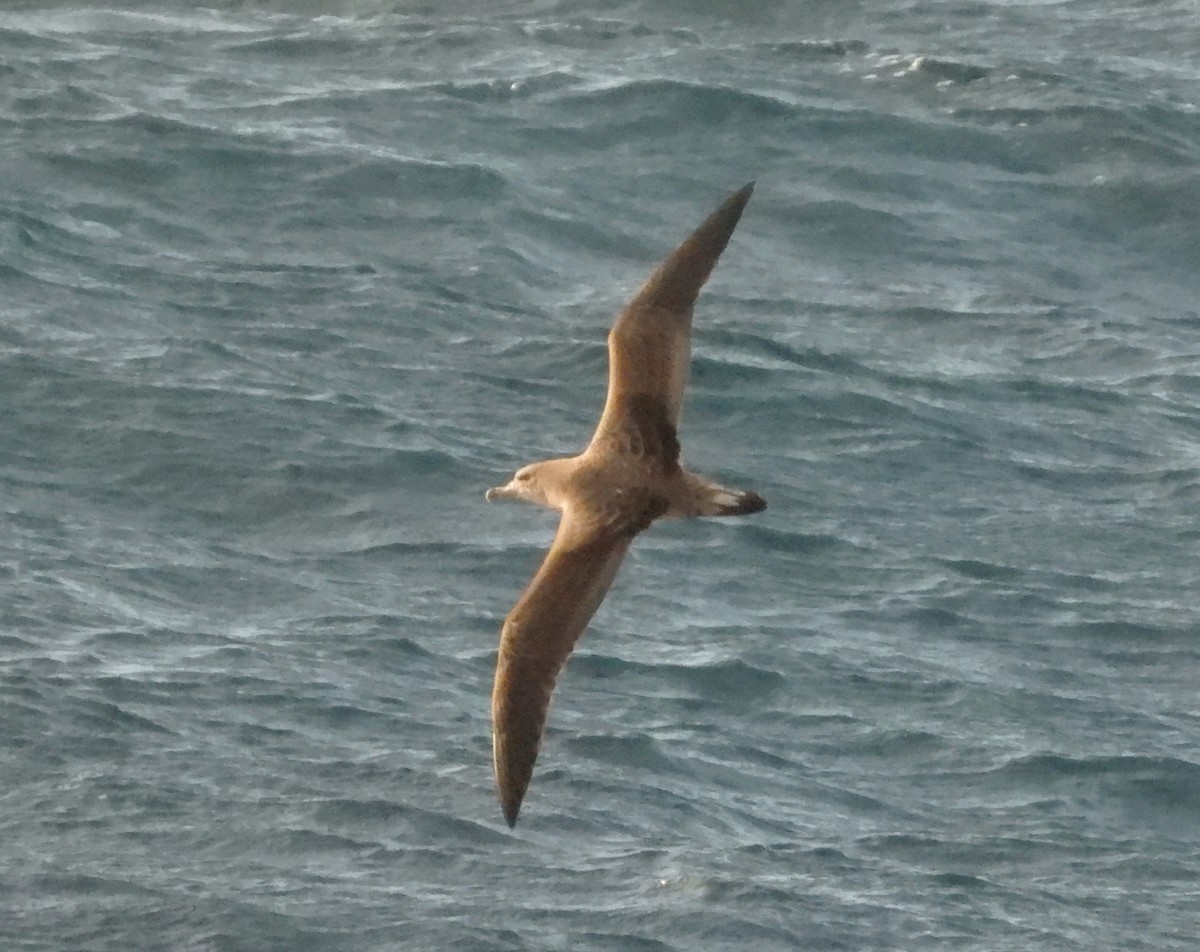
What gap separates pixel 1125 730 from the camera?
635 inches

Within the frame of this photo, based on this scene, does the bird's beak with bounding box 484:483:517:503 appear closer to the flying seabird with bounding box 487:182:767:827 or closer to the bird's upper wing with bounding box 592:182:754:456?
the flying seabird with bounding box 487:182:767:827

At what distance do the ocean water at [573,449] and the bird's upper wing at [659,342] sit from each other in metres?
3.65

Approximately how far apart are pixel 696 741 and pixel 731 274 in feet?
21.6

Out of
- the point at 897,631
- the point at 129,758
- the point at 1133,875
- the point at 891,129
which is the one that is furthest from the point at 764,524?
the point at 891,129

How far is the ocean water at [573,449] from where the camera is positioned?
45.6ft

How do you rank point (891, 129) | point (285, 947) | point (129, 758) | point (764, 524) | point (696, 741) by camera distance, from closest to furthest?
point (285, 947) < point (129, 758) < point (696, 741) < point (764, 524) < point (891, 129)

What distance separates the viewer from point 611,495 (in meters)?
10.2

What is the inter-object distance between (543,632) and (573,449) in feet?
26.8

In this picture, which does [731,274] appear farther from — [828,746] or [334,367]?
[828,746]

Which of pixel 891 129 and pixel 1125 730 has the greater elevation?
pixel 891 129

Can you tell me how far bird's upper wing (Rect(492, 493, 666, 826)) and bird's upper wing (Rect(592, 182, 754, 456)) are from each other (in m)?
0.54

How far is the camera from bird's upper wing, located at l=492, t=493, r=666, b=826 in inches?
366

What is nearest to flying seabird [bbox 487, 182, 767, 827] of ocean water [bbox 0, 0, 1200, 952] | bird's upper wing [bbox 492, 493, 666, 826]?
bird's upper wing [bbox 492, 493, 666, 826]

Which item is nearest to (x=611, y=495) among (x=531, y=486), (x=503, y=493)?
(x=531, y=486)
